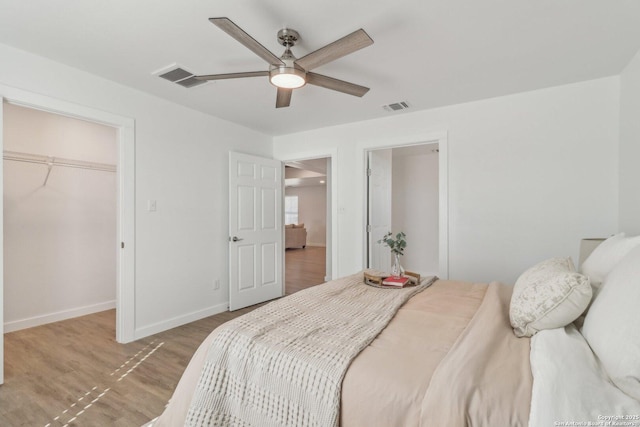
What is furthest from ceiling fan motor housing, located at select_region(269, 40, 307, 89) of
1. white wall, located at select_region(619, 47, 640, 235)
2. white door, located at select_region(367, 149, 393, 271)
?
white wall, located at select_region(619, 47, 640, 235)

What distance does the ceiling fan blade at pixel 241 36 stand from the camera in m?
1.53

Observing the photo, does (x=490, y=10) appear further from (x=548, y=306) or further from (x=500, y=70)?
(x=548, y=306)

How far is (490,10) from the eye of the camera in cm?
184

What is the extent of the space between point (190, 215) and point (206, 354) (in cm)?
249

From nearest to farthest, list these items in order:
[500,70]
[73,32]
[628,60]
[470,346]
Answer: [470,346] → [73,32] → [628,60] → [500,70]

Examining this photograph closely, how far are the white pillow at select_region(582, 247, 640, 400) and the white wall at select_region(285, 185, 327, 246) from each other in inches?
417

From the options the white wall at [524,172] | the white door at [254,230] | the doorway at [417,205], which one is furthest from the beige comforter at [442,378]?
the doorway at [417,205]

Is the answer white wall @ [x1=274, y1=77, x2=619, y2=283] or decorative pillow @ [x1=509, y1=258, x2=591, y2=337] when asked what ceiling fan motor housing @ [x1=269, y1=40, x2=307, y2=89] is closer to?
decorative pillow @ [x1=509, y1=258, x2=591, y2=337]

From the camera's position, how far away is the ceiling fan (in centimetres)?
166

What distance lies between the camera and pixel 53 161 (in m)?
3.60

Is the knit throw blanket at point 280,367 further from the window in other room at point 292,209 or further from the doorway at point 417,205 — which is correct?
the window in other room at point 292,209

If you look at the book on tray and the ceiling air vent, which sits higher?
the ceiling air vent

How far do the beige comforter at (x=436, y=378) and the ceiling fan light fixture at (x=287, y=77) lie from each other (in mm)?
1606

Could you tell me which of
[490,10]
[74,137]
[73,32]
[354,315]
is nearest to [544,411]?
[354,315]
